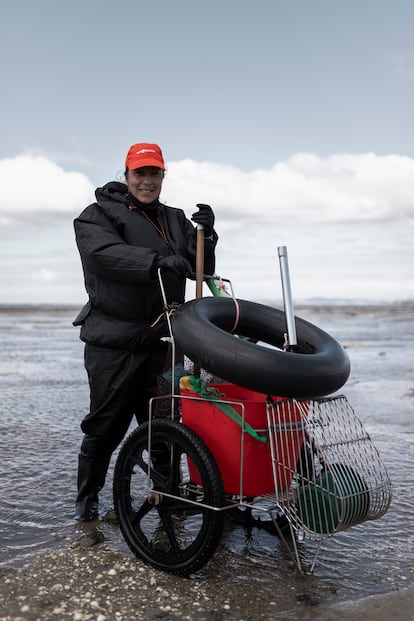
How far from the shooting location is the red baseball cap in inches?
153

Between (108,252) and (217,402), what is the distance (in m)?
1.10

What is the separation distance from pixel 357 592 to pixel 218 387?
1.31 meters

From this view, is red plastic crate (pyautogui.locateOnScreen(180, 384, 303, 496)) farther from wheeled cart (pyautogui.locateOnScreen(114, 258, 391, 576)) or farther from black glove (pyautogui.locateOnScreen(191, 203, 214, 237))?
black glove (pyautogui.locateOnScreen(191, 203, 214, 237))

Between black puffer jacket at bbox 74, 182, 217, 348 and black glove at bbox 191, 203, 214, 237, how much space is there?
0.21 m

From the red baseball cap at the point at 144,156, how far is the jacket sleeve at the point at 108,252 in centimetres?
35

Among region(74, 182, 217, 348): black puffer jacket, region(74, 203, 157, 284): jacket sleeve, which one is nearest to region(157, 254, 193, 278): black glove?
region(74, 203, 157, 284): jacket sleeve

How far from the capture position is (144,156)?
3.91 m

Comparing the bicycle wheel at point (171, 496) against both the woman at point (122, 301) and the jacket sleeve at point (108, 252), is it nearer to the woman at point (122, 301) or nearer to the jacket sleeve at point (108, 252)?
the woman at point (122, 301)

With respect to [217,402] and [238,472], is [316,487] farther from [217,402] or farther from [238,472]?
[217,402]

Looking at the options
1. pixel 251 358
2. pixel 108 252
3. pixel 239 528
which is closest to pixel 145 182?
pixel 108 252

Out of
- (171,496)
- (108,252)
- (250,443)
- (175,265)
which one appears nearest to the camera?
(250,443)

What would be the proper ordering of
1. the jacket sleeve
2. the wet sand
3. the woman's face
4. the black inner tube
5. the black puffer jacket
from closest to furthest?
the wet sand → the black inner tube → the jacket sleeve → the black puffer jacket → the woman's face

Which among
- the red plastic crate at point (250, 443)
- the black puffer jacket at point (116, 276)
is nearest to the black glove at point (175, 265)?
the black puffer jacket at point (116, 276)

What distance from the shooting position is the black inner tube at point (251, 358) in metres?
3.09
